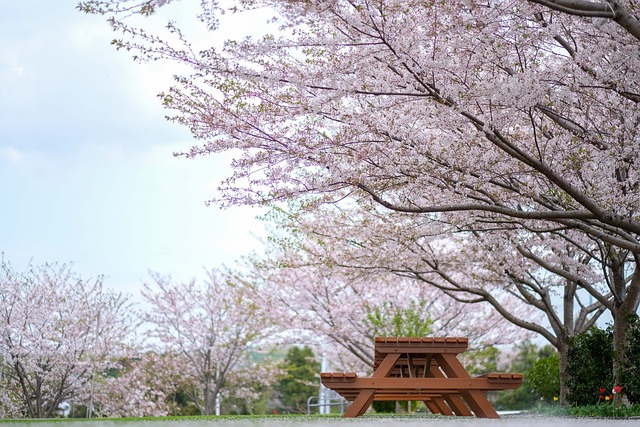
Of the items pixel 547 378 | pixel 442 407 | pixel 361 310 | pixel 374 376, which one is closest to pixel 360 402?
pixel 374 376

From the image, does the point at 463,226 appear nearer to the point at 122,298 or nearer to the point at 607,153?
the point at 607,153

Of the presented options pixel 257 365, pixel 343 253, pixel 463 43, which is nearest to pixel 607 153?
pixel 463 43

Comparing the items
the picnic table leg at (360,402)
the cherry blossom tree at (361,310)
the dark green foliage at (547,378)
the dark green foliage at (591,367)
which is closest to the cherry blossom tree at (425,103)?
the dark green foliage at (591,367)

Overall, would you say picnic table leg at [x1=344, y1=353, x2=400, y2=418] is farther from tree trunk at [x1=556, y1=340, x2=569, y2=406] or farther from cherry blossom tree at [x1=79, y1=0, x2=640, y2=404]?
tree trunk at [x1=556, y1=340, x2=569, y2=406]

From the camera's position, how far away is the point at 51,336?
1488 centimetres

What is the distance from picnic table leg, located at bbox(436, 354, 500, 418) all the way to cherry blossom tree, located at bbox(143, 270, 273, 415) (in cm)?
1135

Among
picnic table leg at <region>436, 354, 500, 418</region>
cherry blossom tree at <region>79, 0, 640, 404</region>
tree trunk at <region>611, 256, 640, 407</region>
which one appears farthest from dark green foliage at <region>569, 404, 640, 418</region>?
picnic table leg at <region>436, 354, 500, 418</region>

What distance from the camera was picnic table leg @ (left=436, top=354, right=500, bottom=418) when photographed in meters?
6.73

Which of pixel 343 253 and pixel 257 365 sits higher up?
pixel 343 253

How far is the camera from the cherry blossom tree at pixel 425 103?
17.6 feet

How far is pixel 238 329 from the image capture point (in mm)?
18594

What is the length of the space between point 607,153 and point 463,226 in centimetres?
229

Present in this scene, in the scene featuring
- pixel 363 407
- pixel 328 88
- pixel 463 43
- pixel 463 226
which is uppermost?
pixel 463 43

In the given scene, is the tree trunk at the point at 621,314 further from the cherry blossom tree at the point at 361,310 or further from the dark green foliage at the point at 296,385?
the dark green foliage at the point at 296,385
